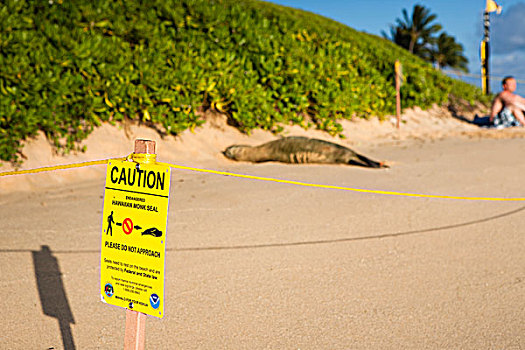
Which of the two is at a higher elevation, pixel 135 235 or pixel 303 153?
pixel 303 153

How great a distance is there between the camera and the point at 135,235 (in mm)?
1812

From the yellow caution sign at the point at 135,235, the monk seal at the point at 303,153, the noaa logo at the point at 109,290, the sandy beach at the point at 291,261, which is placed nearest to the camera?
the yellow caution sign at the point at 135,235

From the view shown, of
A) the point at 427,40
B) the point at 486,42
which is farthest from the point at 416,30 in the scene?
the point at 486,42

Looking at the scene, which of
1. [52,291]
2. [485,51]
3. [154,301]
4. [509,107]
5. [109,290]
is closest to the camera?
[154,301]

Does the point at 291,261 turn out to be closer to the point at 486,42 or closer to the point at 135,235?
the point at 135,235

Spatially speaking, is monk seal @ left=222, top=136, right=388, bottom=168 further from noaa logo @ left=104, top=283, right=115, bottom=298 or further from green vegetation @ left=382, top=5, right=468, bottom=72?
green vegetation @ left=382, top=5, right=468, bottom=72

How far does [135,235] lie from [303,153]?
16.7 ft

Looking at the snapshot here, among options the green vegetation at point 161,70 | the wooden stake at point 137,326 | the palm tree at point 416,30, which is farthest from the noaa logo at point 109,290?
the palm tree at point 416,30

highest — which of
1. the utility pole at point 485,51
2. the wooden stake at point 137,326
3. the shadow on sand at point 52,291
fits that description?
the utility pole at point 485,51

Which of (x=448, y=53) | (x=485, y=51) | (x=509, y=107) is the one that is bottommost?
(x=509, y=107)

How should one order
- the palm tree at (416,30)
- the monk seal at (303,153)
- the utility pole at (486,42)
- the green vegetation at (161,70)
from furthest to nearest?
the palm tree at (416,30)
the utility pole at (486,42)
the monk seal at (303,153)
the green vegetation at (161,70)

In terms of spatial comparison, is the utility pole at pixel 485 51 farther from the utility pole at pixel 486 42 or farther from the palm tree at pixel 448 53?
the palm tree at pixel 448 53

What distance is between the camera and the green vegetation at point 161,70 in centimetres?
590

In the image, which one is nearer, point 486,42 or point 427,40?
point 486,42
